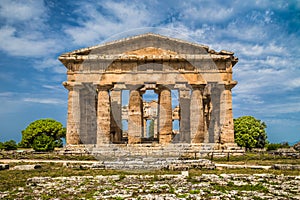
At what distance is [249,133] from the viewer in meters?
52.5

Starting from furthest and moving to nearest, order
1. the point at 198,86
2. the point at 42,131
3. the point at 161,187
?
the point at 42,131 < the point at 198,86 < the point at 161,187

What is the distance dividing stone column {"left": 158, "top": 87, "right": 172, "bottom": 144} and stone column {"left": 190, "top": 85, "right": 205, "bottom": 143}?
244 cm

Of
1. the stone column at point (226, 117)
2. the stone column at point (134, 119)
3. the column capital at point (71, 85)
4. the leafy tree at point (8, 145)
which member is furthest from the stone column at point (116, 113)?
the leafy tree at point (8, 145)

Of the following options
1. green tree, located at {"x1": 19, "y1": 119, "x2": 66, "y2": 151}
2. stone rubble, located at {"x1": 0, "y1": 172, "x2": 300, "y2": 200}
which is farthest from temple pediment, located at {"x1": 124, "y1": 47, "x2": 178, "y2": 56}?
green tree, located at {"x1": 19, "y1": 119, "x2": 66, "y2": 151}

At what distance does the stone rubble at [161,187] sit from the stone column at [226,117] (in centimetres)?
1695

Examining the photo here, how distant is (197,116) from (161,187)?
20.9 metres

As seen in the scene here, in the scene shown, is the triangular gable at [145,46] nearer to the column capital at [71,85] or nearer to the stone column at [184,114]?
the column capital at [71,85]

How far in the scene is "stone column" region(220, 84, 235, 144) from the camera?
102ft

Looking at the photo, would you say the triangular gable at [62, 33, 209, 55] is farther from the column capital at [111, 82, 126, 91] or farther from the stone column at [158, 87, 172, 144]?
the stone column at [158, 87, 172, 144]

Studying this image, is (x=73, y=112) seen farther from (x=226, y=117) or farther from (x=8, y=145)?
(x=8, y=145)

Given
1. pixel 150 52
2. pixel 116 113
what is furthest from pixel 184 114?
pixel 116 113

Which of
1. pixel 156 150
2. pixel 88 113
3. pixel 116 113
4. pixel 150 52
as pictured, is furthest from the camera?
pixel 88 113

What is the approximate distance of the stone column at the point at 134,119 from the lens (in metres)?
31.4

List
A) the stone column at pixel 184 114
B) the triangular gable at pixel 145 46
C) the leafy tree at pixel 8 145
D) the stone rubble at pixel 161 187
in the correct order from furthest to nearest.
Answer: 1. the leafy tree at pixel 8 145
2. the stone column at pixel 184 114
3. the triangular gable at pixel 145 46
4. the stone rubble at pixel 161 187
